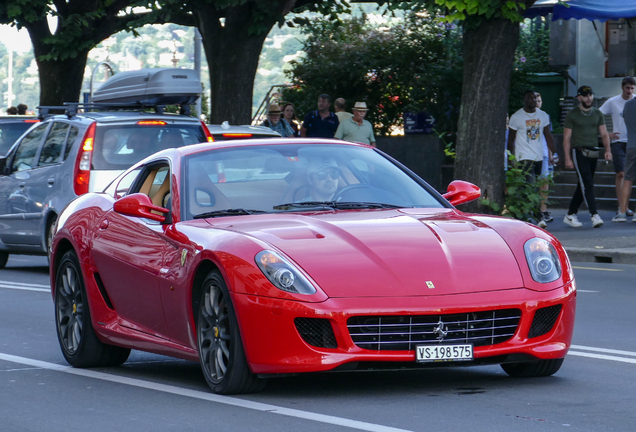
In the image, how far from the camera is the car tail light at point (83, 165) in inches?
520

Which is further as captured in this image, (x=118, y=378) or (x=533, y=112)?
(x=533, y=112)

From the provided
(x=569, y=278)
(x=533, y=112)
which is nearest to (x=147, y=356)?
(x=569, y=278)

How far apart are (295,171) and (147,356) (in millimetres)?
1887

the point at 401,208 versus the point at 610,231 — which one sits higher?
the point at 401,208

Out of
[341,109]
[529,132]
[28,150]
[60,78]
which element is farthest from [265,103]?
[28,150]

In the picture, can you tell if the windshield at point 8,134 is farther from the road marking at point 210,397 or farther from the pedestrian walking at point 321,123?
the road marking at point 210,397

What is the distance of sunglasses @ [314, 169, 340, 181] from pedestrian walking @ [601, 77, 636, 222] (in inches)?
473

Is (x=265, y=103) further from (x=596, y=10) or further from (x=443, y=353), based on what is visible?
(x=443, y=353)

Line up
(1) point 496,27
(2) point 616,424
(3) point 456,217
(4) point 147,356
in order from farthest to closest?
(1) point 496,27, (4) point 147,356, (3) point 456,217, (2) point 616,424

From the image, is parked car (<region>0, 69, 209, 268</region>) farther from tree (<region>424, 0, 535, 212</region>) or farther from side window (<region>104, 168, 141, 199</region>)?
side window (<region>104, 168, 141, 199</region>)

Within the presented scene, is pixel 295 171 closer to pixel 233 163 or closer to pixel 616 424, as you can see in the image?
pixel 233 163

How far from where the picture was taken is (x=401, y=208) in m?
7.00

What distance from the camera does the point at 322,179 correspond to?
707 centimetres

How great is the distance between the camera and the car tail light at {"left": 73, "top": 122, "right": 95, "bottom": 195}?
13211mm
